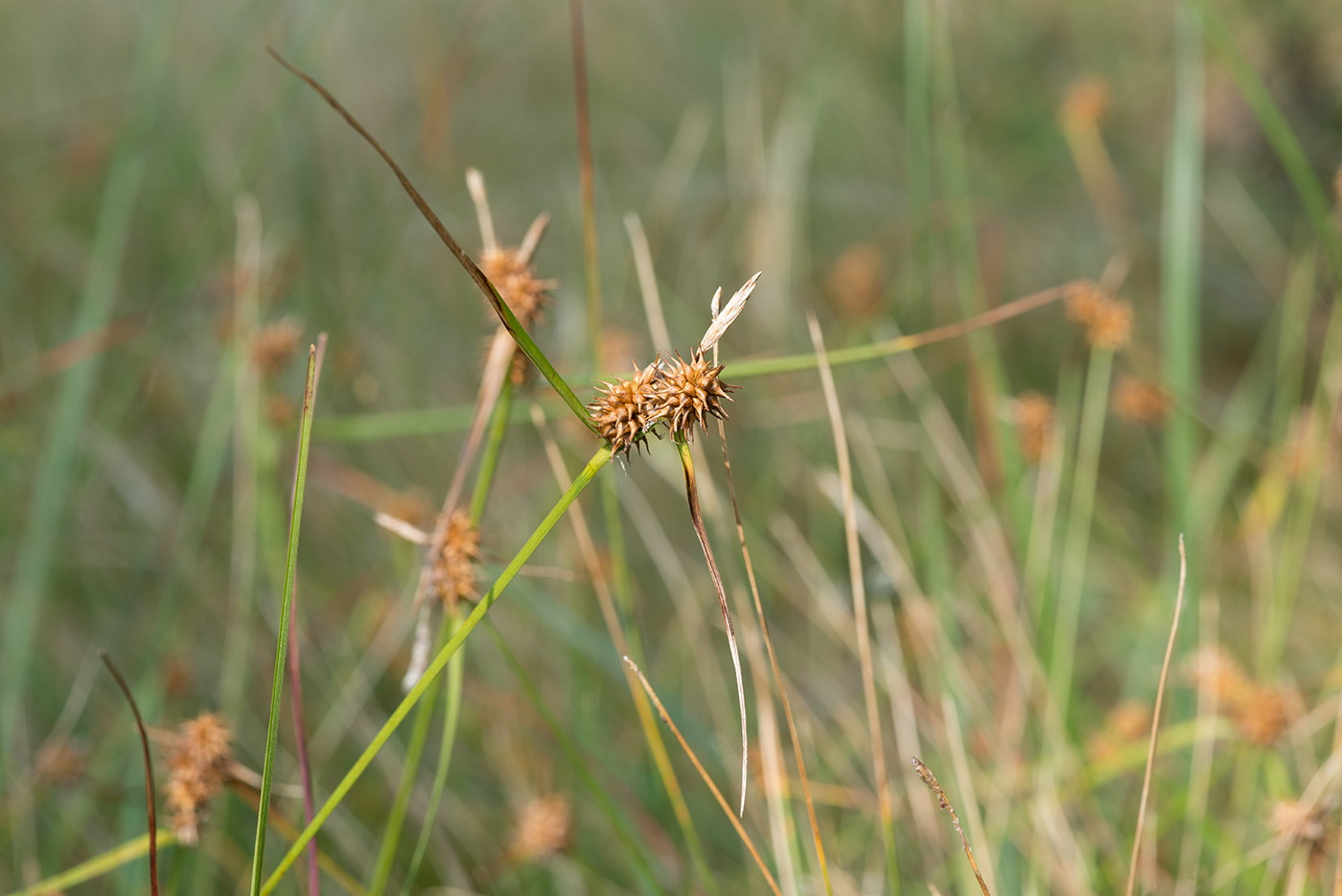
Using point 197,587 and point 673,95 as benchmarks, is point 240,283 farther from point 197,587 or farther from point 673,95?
point 673,95

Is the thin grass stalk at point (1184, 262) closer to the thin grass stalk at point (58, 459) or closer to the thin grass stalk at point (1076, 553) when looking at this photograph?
the thin grass stalk at point (1076, 553)

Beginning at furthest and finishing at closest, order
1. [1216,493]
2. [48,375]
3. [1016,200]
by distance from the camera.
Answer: [1016,200] < [48,375] < [1216,493]

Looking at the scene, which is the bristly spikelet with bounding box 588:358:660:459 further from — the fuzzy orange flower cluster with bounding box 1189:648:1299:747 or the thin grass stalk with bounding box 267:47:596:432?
the fuzzy orange flower cluster with bounding box 1189:648:1299:747

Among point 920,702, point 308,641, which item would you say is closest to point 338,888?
point 308,641

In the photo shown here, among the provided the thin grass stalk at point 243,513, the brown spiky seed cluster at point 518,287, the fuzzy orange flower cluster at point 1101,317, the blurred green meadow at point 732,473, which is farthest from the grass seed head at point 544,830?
the fuzzy orange flower cluster at point 1101,317

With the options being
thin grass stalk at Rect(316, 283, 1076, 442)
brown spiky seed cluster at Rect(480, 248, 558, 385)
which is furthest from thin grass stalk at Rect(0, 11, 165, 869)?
brown spiky seed cluster at Rect(480, 248, 558, 385)

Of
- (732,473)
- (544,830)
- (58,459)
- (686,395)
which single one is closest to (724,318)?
(686,395)
